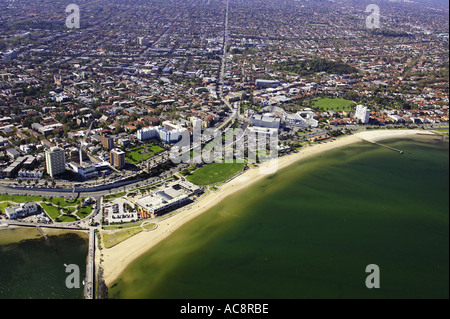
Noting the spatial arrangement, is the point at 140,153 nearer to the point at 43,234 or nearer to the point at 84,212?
the point at 84,212

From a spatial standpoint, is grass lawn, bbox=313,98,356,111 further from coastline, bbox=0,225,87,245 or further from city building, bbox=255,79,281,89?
coastline, bbox=0,225,87,245

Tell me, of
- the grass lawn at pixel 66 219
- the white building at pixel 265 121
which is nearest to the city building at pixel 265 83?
the white building at pixel 265 121
